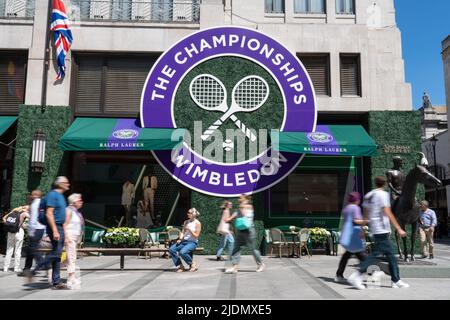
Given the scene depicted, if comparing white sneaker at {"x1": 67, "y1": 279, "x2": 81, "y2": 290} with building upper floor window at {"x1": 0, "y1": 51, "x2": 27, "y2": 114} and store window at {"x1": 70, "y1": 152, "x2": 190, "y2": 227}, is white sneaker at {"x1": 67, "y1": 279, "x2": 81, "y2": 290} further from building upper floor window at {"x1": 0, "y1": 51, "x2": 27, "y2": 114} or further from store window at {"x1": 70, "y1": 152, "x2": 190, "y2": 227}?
building upper floor window at {"x1": 0, "y1": 51, "x2": 27, "y2": 114}

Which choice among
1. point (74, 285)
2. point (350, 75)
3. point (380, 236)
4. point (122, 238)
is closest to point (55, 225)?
point (74, 285)

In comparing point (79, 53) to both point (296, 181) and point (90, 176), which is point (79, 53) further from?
point (296, 181)

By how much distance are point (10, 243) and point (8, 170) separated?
23.7ft

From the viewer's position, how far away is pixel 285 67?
17422 mm

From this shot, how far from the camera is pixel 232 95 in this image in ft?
57.1

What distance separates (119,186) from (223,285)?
9.75 metres

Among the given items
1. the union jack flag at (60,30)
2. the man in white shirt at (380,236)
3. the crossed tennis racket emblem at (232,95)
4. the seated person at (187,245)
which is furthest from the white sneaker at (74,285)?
the union jack flag at (60,30)

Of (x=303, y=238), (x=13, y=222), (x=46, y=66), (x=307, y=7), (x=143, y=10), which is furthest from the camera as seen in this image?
(x=307, y=7)

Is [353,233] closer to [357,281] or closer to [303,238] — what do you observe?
[357,281]

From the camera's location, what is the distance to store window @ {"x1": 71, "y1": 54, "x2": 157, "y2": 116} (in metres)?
17.7

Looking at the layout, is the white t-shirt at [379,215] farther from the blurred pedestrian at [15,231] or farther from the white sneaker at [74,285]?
the blurred pedestrian at [15,231]

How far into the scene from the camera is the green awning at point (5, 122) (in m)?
16.5
